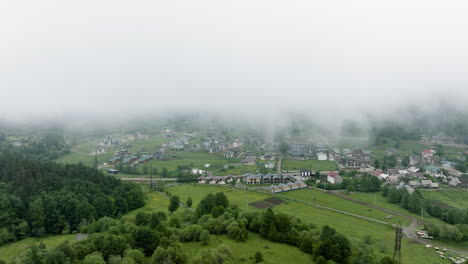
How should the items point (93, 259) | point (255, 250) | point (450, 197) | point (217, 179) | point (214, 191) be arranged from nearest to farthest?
point (93, 259) → point (255, 250) → point (450, 197) → point (214, 191) → point (217, 179)

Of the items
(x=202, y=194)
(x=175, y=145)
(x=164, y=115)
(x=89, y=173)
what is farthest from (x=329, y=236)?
(x=164, y=115)


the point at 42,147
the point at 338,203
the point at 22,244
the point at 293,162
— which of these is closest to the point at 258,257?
the point at 338,203

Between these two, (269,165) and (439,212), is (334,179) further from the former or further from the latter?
(269,165)

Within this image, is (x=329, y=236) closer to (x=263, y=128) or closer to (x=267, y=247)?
(x=267, y=247)

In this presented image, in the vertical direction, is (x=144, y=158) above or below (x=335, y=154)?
below

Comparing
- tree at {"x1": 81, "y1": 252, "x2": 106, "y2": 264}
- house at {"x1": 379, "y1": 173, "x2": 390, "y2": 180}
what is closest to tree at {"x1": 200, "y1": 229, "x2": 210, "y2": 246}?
tree at {"x1": 81, "y1": 252, "x2": 106, "y2": 264}

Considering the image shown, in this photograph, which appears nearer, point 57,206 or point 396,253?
point 396,253
